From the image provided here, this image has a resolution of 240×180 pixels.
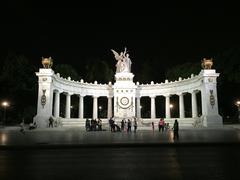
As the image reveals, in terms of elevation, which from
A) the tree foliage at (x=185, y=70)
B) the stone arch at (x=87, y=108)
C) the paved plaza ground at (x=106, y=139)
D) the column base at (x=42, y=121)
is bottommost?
the paved plaza ground at (x=106, y=139)

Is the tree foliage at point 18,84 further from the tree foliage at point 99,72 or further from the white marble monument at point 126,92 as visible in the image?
the tree foliage at point 99,72

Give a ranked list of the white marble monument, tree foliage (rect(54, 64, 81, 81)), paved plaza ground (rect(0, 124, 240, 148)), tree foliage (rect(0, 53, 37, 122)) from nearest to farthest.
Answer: paved plaza ground (rect(0, 124, 240, 148)) → the white marble monument → tree foliage (rect(0, 53, 37, 122)) → tree foliage (rect(54, 64, 81, 81))

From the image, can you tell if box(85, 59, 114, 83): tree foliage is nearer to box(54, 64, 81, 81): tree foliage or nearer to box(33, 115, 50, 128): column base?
box(54, 64, 81, 81): tree foliage

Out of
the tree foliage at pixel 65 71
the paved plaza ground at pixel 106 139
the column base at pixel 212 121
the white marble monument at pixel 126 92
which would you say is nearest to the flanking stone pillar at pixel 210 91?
the white marble monument at pixel 126 92

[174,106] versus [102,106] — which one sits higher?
[102,106]

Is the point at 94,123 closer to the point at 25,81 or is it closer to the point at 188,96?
the point at 25,81

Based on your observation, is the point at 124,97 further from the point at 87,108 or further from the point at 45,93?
the point at 45,93

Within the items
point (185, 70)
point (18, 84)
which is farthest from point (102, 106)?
point (18, 84)

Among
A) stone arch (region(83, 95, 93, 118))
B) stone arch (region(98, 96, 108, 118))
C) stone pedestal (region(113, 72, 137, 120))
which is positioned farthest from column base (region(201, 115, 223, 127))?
stone arch (region(98, 96, 108, 118))

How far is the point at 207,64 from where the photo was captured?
5050cm

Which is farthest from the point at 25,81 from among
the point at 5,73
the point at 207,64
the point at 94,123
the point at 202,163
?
the point at 202,163

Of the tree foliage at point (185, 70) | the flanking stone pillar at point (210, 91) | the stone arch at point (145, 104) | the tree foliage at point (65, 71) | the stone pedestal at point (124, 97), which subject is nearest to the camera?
the flanking stone pillar at point (210, 91)

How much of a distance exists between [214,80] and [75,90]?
32603mm

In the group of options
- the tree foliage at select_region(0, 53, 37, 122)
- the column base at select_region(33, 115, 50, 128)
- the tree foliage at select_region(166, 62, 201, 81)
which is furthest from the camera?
the tree foliage at select_region(166, 62, 201, 81)
